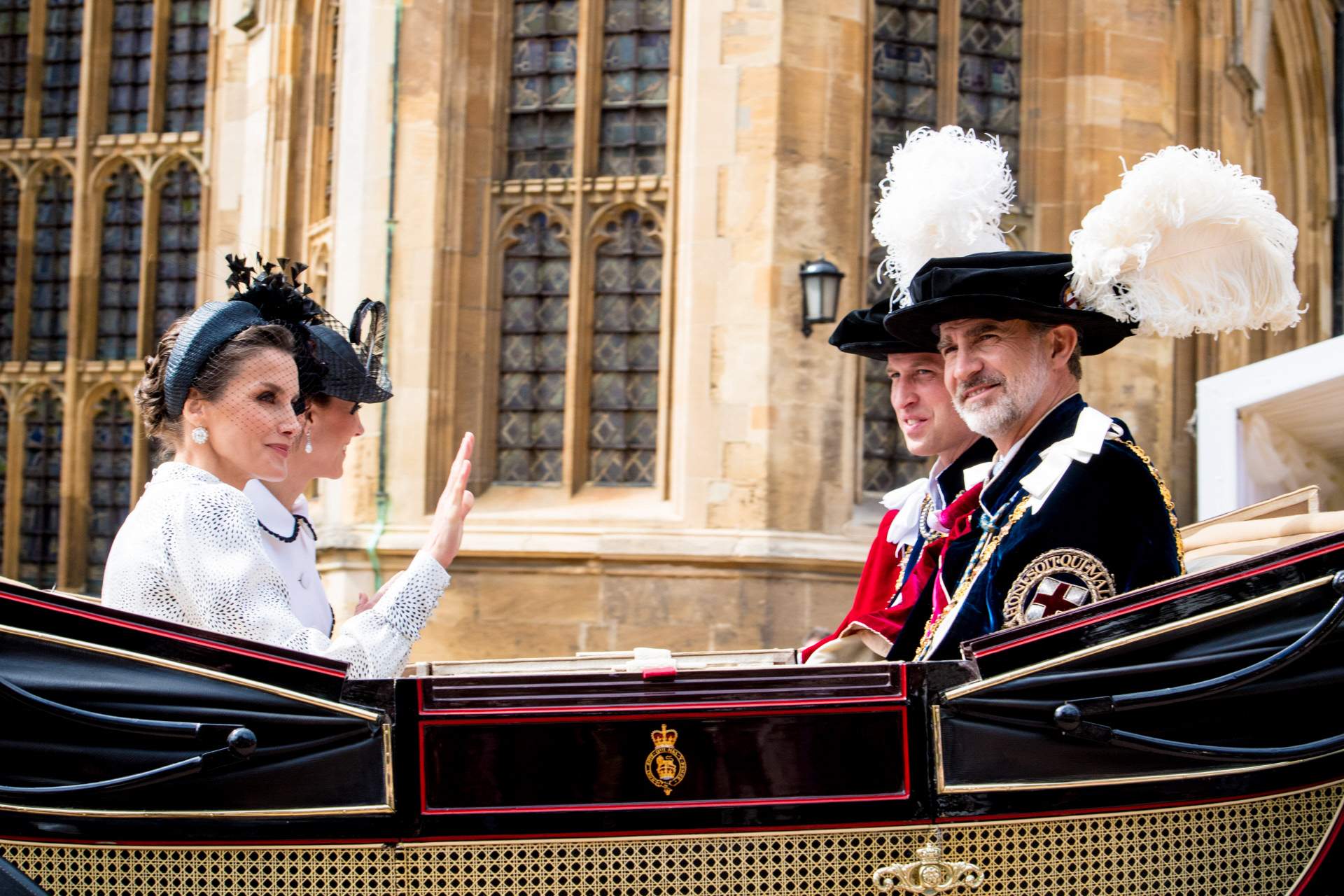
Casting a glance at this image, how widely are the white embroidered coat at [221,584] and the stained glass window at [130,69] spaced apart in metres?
11.2

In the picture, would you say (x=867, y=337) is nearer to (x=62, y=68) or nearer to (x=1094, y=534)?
(x=1094, y=534)

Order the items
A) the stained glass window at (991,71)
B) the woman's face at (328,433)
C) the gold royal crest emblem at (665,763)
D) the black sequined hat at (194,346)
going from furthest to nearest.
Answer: the stained glass window at (991,71) < the woman's face at (328,433) < the black sequined hat at (194,346) < the gold royal crest emblem at (665,763)

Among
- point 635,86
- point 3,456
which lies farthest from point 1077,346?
point 3,456

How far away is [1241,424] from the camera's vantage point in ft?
20.1

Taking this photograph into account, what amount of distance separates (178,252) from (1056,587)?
449 inches

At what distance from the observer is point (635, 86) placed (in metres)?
9.95

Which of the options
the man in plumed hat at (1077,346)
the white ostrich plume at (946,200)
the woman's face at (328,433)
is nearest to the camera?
the man in plumed hat at (1077,346)

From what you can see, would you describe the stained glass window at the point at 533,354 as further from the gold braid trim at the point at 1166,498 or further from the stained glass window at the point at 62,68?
the gold braid trim at the point at 1166,498

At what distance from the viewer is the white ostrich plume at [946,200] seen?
13.2 ft

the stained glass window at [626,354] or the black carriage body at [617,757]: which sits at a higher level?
the stained glass window at [626,354]

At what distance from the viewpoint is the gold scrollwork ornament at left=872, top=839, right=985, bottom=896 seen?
3.17 m

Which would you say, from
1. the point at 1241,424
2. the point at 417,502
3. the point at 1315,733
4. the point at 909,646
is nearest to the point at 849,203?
the point at 417,502

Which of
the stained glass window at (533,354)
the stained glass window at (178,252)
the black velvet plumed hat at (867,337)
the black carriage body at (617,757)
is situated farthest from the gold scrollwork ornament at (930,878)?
the stained glass window at (178,252)

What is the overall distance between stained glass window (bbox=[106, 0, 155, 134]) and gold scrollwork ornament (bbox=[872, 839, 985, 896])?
12.1m
